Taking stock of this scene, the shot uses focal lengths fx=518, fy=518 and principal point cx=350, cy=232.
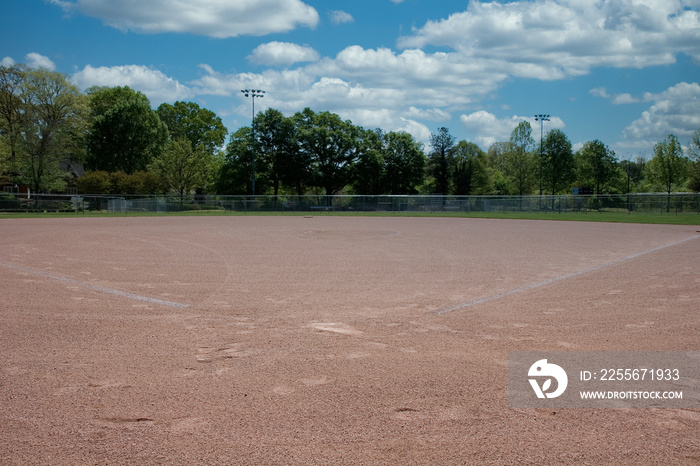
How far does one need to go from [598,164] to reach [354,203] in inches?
1763

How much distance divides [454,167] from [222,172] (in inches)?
1326

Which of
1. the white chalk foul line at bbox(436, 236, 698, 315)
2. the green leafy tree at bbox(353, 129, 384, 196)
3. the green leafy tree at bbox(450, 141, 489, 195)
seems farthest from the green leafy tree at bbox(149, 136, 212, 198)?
the white chalk foul line at bbox(436, 236, 698, 315)

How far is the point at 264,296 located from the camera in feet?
30.1

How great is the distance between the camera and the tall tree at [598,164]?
79.1 metres

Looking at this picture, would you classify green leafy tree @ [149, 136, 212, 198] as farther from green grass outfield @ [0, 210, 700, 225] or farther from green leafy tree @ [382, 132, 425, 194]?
green leafy tree @ [382, 132, 425, 194]

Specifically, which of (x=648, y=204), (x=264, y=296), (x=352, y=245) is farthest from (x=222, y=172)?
(x=264, y=296)

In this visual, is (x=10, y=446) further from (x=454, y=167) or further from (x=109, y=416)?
(x=454, y=167)

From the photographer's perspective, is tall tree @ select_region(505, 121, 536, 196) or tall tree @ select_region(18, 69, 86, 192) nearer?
tall tree @ select_region(18, 69, 86, 192)

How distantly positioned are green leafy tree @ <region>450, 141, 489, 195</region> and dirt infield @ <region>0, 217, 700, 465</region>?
215ft

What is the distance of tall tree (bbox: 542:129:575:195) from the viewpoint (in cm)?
7875

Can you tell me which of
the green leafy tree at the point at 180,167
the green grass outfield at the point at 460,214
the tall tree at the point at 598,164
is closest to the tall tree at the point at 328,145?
the green leafy tree at the point at 180,167

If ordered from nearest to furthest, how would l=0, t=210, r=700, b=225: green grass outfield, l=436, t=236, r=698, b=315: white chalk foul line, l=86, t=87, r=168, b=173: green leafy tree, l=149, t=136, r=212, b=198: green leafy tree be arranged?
l=436, t=236, r=698, b=315: white chalk foul line < l=0, t=210, r=700, b=225: green grass outfield < l=149, t=136, r=212, b=198: green leafy tree < l=86, t=87, r=168, b=173: green leafy tree

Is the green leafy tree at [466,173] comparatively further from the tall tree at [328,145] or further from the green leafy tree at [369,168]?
the tall tree at [328,145]

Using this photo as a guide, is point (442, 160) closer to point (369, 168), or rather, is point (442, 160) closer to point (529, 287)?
point (369, 168)
